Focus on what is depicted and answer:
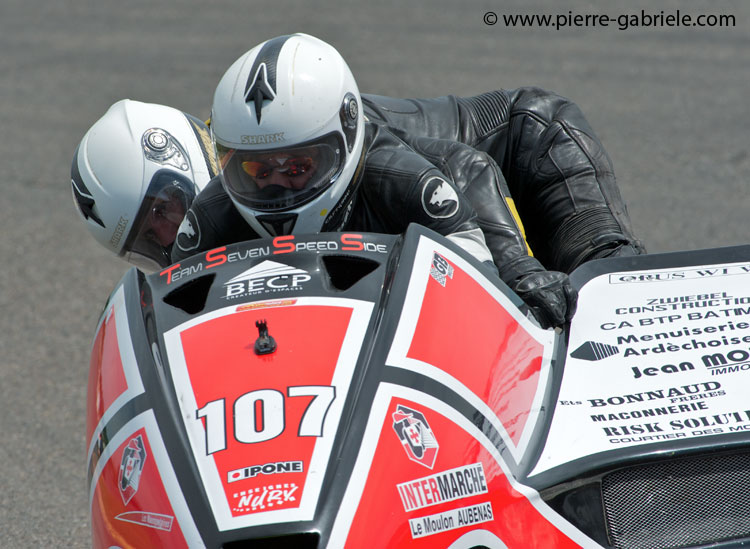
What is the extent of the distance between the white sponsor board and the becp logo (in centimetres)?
71

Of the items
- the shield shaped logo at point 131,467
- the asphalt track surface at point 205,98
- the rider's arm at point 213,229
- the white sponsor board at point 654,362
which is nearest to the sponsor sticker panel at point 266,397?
the shield shaped logo at point 131,467

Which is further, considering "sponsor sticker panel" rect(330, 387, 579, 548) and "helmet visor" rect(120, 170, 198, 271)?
"helmet visor" rect(120, 170, 198, 271)

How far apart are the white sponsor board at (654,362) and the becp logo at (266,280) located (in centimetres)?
71

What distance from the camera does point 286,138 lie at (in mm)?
2994

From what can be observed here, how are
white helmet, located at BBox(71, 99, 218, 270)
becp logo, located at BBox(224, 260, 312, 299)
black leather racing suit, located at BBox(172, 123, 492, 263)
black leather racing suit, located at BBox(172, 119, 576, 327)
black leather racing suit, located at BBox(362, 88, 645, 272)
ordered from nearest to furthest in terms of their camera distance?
1. becp logo, located at BBox(224, 260, 312, 299)
2. black leather racing suit, located at BBox(172, 119, 576, 327)
3. black leather racing suit, located at BBox(172, 123, 492, 263)
4. black leather racing suit, located at BBox(362, 88, 645, 272)
5. white helmet, located at BBox(71, 99, 218, 270)

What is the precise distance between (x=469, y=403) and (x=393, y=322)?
0.82 ft

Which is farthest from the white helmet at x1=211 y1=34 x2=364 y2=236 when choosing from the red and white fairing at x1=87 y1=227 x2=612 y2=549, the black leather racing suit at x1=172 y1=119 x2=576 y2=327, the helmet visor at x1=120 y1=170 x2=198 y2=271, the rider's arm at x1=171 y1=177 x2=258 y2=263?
the helmet visor at x1=120 y1=170 x2=198 y2=271

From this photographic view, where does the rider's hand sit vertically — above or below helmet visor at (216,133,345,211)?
below

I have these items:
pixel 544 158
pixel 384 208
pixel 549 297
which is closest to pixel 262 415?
pixel 549 297

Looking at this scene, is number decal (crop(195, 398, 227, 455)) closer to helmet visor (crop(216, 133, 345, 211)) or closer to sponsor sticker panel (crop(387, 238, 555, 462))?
sponsor sticker panel (crop(387, 238, 555, 462))

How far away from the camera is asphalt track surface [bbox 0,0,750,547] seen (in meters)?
5.57

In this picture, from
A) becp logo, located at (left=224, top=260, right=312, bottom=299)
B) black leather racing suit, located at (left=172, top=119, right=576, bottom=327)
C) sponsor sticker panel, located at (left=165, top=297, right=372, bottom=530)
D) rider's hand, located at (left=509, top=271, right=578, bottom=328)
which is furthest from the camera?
black leather racing suit, located at (left=172, top=119, right=576, bottom=327)

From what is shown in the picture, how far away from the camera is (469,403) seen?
2.35 meters

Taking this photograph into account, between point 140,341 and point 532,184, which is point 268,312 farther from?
point 532,184
